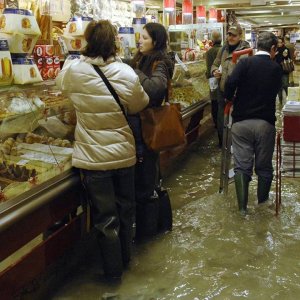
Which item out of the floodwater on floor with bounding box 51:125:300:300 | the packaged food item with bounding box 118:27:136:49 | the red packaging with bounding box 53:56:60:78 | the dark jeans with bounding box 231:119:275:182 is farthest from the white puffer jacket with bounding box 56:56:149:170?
the dark jeans with bounding box 231:119:275:182

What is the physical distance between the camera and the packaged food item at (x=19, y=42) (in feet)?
9.43

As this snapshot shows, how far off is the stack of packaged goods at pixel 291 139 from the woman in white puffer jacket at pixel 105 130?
1367 millimetres

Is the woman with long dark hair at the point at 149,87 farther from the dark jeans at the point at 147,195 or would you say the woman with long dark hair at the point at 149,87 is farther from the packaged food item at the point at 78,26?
the packaged food item at the point at 78,26

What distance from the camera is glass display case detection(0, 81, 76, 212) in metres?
2.78

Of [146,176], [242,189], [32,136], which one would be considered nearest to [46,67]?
[32,136]

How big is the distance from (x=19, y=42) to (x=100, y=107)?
714 mm

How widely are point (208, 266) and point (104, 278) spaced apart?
2.63 ft

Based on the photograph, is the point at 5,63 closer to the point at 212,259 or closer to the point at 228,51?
the point at 212,259

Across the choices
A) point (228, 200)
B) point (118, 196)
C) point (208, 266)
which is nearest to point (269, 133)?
point (228, 200)

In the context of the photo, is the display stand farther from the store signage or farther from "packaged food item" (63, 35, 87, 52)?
the store signage

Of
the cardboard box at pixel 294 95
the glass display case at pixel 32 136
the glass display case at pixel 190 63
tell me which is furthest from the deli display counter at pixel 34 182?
the glass display case at pixel 190 63

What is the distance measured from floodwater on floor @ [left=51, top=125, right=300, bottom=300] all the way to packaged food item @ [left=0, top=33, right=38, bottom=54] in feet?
5.45

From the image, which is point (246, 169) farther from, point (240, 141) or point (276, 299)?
point (276, 299)

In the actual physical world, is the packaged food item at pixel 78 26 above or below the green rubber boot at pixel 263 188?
above
